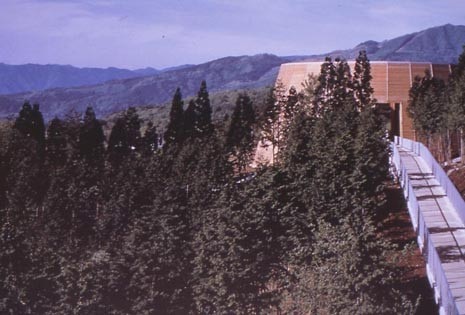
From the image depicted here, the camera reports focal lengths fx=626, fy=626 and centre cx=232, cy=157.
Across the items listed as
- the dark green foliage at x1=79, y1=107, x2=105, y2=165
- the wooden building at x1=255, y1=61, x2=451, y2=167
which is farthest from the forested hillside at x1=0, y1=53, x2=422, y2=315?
the wooden building at x1=255, y1=61, x2=451, y2=167

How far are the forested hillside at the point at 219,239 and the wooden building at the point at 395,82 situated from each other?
20928mm

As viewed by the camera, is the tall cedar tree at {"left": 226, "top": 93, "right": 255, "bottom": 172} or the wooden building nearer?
the tall cedar tree at {"left": 226, "top": 93, "right": 255, "bottom": 172}

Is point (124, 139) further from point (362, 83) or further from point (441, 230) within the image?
point (441, 230)

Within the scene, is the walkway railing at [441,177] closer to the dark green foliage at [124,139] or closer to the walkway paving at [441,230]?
the walkway paving at [441,230]

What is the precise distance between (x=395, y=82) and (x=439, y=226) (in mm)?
39946

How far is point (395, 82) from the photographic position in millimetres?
66312

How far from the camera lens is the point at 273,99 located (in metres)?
54.9

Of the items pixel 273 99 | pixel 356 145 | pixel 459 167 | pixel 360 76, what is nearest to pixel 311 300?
pixel 356 145

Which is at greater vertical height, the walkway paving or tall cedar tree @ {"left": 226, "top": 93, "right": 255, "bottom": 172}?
tall cedar tree @ {"left": 226, "top": 93, "right": 255, "bottom": 172}

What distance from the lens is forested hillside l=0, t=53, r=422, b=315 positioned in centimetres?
2034

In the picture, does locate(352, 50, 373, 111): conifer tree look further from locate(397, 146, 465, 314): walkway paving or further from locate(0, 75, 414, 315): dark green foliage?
locate(397, 146, 465, 314): walkway paving

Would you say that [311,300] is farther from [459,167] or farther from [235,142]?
[235,142]

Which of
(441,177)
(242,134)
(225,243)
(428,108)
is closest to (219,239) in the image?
(225,243)

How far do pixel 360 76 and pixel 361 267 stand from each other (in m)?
45.0
